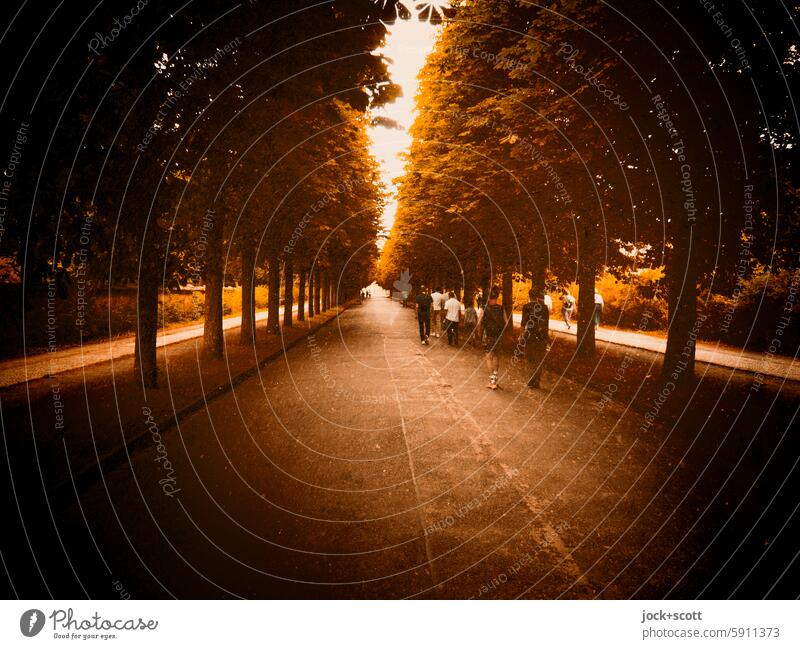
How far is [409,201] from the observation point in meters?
29.1

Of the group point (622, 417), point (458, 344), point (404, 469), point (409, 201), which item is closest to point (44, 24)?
point (404, 469)

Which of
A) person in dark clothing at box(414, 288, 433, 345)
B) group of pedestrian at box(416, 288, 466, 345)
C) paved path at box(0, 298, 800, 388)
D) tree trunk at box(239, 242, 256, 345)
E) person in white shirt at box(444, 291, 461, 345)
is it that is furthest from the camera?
person in dark clothing at box(414, 288, 433, 345)

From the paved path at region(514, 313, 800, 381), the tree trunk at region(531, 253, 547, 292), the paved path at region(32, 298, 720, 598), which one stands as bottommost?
the paved path at region(32, 298, 720, 598)

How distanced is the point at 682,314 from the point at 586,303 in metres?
5.24

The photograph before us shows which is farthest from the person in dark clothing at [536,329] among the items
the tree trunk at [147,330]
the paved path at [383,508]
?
the tree trunk at [147,330]

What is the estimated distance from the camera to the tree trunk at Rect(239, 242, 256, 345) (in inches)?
586

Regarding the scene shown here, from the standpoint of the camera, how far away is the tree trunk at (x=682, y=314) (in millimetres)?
8719

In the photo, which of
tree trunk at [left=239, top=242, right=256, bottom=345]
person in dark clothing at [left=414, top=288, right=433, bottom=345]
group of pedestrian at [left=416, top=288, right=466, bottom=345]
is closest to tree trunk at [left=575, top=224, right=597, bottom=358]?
group of pedestrian at [left=416, top=288, right=466, bottom=345]

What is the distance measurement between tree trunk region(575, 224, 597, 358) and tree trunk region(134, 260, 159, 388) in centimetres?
1225

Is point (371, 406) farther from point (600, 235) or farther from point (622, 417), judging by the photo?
point (600, 235)

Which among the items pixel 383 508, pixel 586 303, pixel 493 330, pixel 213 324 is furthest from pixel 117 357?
pixel 586 303

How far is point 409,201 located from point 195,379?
2239cm

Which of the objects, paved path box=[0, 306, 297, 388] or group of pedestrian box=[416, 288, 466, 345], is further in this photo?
group of pedestrian box=[416, 288, 466, 345]

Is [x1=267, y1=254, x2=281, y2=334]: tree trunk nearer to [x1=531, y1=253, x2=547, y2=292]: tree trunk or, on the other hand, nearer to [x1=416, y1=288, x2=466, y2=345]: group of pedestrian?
[x1=416, y1=288, x2=466, y2=345]: group of pedestrian
